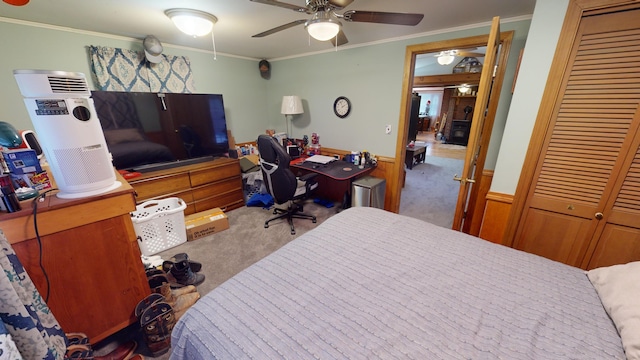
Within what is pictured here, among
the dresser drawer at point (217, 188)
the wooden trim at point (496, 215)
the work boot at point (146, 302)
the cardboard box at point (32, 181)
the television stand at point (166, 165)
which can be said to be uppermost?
the cardboard box at point (32, 181)

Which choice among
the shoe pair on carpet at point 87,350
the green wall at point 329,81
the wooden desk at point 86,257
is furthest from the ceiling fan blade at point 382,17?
the shoe pair on carpet at point 87,350

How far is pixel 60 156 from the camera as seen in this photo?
1.08 metres

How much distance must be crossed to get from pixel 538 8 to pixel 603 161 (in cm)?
100

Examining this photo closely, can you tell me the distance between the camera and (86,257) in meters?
1.18

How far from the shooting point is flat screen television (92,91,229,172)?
2.33 m

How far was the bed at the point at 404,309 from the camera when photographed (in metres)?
0.72

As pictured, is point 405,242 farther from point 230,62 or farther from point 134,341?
point 230,62

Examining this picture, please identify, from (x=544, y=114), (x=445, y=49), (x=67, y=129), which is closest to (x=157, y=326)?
(x=67, y=129)

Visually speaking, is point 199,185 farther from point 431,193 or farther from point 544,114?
point 431,193

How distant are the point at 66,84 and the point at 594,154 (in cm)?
290

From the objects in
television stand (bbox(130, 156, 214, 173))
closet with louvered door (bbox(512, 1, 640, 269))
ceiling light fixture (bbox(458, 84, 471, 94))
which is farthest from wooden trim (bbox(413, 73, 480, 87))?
television stand (bbox(130, 156, 214, 173))

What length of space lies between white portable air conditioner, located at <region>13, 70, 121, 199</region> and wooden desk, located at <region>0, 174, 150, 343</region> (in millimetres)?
101

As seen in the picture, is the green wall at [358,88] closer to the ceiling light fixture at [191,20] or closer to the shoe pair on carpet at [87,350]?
the ceiling light fixture at [191,20]

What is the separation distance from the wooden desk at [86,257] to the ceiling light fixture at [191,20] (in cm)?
134
